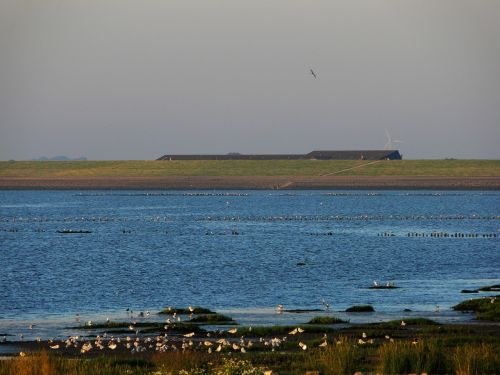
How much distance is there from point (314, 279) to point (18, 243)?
38315 millimetres

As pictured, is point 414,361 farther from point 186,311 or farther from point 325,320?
point 186,311

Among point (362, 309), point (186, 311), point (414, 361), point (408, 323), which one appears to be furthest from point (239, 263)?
point (414, 361)

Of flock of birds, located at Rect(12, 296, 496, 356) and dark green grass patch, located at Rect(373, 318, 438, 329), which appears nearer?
flock of birds, located at Rect(12, 296, 496, 356)

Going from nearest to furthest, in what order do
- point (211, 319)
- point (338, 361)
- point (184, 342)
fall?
point (338, 361), point (184, 342), point (211, 319)

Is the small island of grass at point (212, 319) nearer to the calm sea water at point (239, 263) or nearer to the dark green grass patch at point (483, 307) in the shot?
the calm sea water at point (239, 263)

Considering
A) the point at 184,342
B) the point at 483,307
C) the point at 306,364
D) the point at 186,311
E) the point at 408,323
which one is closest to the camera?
the point at 306,364

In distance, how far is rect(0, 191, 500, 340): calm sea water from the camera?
44906mm

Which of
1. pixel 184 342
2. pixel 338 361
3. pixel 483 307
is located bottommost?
pixel 483 307

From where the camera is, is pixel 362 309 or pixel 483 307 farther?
pixel 362 309

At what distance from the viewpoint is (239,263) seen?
6512cm

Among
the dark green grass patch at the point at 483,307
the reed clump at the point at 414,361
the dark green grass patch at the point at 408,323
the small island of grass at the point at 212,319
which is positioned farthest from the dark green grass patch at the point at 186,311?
the reed clump at the point at 414,361

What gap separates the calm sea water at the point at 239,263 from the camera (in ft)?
147

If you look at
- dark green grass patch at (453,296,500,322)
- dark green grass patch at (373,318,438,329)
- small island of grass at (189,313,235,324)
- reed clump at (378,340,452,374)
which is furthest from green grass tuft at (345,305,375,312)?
reed clump at (378,340,452,374)

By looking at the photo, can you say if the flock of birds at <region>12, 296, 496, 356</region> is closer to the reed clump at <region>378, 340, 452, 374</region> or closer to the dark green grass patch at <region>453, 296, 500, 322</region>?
the reed clump at <region>378, 340, 452, 374</region>
